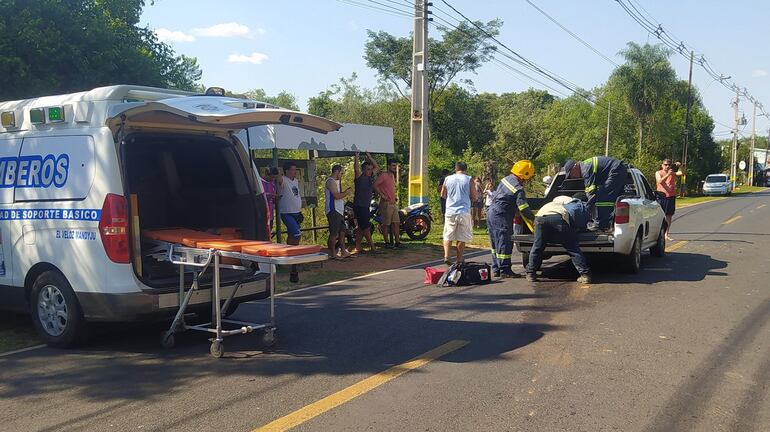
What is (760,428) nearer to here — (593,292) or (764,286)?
(593,292)

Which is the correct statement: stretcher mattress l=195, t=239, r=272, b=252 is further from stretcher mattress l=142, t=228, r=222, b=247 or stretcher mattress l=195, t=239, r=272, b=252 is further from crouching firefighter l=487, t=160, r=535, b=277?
crouching firefighter l=487, t=160, r=535, b=277

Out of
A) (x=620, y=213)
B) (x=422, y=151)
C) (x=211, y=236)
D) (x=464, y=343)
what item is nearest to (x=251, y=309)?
(x=211, y=236)

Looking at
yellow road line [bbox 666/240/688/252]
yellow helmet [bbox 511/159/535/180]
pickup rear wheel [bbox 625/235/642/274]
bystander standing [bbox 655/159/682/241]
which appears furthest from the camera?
bystander standing [bbox 655/159/682/241]

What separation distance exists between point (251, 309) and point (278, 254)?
2.72m

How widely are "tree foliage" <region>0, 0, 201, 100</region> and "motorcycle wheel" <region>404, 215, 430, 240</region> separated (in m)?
6.89

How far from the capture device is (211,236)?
247 inches

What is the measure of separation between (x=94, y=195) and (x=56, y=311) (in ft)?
4.16

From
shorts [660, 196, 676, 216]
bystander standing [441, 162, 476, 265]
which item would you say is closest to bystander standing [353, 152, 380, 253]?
bystander standing [441, 162, 476, 265]

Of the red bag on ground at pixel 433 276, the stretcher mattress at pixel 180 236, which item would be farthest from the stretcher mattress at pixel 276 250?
the red bag on ground at pixel 433 276

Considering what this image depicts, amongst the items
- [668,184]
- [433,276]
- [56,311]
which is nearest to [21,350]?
[56,311]

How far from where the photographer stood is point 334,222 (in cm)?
1172

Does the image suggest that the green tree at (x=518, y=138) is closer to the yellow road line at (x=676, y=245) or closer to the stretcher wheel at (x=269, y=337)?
the yellow road line at (x=676, y=245)

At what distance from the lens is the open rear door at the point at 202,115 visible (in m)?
5.37

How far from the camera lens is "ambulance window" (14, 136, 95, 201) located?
5703 millimetres
